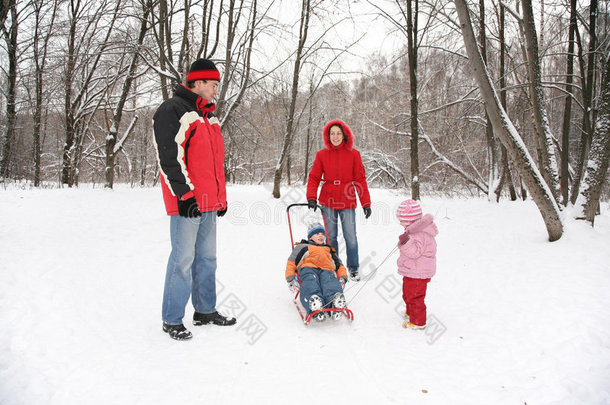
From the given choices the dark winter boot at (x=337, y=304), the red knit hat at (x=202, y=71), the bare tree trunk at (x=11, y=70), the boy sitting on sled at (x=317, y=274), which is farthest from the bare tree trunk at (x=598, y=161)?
the bare tree trunk at (x=11, y=70)

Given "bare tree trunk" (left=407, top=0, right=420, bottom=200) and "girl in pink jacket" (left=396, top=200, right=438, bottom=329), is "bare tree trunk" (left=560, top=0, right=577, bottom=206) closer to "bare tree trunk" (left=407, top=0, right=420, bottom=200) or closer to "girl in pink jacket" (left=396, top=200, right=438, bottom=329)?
"bare tree trunk" (left=407, top=0, right=420, bottom=200)

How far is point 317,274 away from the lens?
11.9 ft

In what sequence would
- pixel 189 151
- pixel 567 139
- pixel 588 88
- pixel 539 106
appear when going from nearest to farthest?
pixel 189 151, pixel 539 106, pixel 588 88, pixel 567 139

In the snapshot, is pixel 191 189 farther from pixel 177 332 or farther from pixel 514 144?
pixel 514 144

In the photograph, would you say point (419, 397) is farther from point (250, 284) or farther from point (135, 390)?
point (250, 284)

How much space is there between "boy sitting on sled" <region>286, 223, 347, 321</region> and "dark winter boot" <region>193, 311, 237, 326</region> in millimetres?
742

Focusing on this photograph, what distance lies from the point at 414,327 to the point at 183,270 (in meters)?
2.18

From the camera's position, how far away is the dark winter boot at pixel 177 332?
2883 millimetres

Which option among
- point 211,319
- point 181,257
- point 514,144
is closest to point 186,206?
point 181,257

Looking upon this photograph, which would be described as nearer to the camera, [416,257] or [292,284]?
[416,257]

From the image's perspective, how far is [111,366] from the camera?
96.0 inches

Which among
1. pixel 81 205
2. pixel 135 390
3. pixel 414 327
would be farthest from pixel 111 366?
pixel 81 205

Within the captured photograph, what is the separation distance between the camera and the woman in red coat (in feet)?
15.3

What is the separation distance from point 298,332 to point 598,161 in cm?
502
